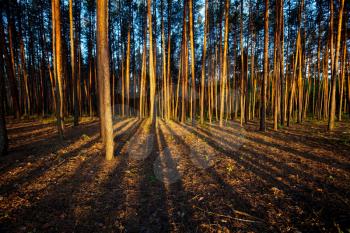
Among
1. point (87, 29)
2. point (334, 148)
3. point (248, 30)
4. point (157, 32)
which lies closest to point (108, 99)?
point (334, 148)

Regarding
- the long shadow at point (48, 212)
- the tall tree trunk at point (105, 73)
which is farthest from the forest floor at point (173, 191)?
the tall tree trunk at point (105, 73)

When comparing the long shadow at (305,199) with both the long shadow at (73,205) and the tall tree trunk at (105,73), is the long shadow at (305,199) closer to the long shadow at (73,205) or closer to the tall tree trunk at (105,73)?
the long shadow at (73,205)

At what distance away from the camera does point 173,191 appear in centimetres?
388

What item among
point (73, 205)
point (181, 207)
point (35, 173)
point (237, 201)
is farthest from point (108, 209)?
point (35, 173)

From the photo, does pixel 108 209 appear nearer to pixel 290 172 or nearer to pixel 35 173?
pixel 35 173

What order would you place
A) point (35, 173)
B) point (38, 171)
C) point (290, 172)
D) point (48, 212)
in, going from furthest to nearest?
point (290, 172) < point (38, 171) < point (35, 173) < point (48, 212)

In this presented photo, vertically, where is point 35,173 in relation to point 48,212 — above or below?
above

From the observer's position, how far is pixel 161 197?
362cm

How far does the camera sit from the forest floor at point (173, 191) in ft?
9.03

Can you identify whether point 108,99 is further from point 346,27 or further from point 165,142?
point 346,27

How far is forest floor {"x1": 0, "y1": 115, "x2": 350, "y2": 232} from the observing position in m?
2.75

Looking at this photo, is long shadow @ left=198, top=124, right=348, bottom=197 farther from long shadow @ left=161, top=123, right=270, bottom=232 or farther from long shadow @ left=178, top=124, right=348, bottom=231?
long shadow @ left=161, top=123, right=270, bottom=232

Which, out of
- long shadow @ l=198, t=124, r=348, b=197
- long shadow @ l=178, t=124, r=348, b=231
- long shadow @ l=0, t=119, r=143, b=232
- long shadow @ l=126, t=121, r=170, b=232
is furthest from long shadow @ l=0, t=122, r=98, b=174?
long shadow @ l=198, t=124, r=348, b=197

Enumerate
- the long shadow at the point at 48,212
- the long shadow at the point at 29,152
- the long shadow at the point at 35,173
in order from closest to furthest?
the long shadow at the point at 48,212 → the long shadow at the point at 35,173 → the long shadow at the point at 29,152
